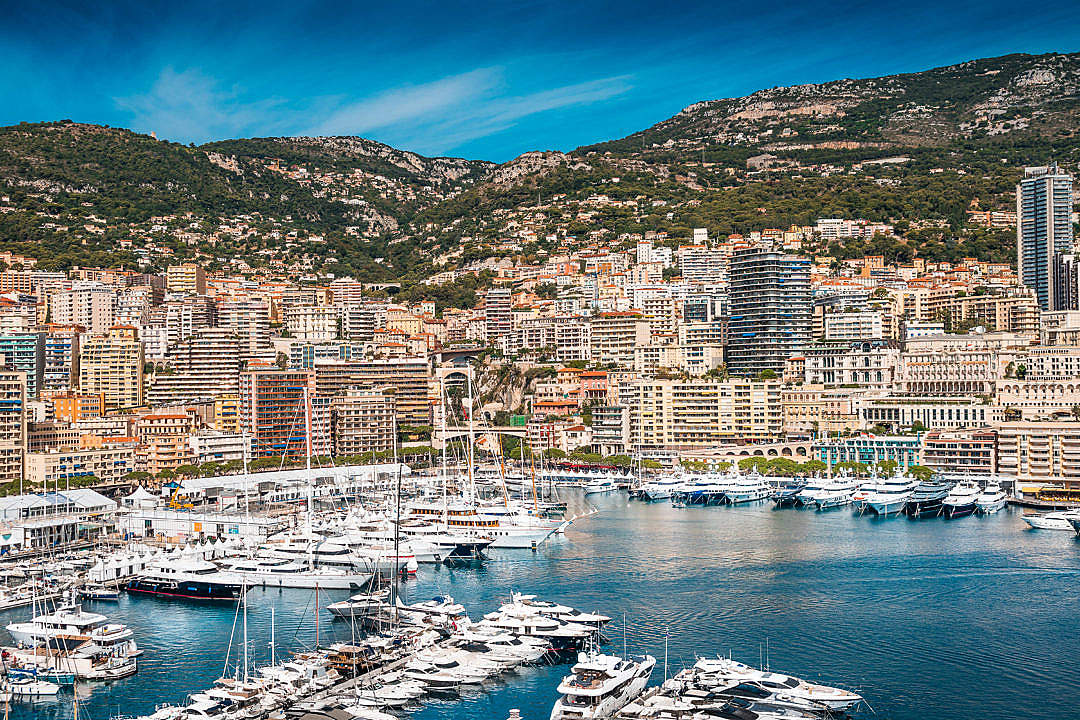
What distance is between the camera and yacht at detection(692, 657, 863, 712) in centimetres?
2345

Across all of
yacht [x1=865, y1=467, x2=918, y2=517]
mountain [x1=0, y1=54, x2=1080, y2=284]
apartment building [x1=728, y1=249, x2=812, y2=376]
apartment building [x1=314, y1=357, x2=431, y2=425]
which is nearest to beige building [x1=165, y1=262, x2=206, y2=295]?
mountain [x1=0, y1=54, x2=1080, y2=284]

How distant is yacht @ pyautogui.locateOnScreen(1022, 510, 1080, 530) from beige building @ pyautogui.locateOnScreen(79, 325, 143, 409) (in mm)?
47178

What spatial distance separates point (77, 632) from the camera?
27.8 meters

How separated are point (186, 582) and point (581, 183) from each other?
82244mm

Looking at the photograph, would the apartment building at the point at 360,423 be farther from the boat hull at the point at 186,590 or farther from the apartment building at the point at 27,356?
the boat hull at the point at 186,590

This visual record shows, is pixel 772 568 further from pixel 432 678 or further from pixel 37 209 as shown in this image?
pixel 37 209

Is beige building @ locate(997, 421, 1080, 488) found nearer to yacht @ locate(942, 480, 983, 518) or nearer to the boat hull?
yacht @ locate(942, 480, 983, 518)

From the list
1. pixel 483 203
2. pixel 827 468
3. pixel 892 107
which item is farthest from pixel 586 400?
pixel 892 107

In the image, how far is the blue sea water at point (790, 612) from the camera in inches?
989

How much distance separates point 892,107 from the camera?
132 meters

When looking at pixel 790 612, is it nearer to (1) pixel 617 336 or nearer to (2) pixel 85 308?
(1) pixel 617 336

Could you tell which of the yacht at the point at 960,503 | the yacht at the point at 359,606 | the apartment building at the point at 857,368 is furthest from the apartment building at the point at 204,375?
the yacht at the point at 359,606

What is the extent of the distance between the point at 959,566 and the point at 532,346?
47.1 metres

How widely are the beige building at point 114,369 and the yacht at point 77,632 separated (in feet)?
144
